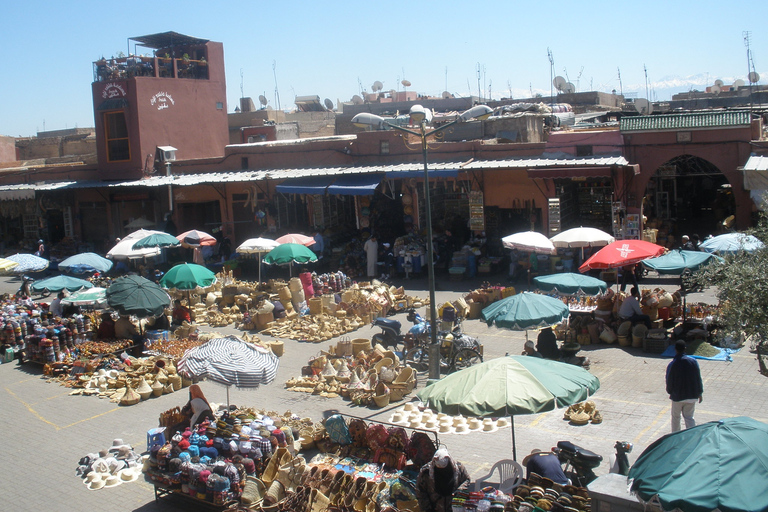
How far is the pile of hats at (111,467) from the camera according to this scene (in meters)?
10.2

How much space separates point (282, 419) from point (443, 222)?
16.1 m

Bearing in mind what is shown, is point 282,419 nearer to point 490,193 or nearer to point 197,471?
point 197,471

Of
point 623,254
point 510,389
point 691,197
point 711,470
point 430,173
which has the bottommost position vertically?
point 711,470

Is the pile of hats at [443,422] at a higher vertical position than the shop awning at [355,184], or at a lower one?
lower

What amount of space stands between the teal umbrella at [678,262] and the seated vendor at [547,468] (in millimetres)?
7935

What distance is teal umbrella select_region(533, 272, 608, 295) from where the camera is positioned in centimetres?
1463

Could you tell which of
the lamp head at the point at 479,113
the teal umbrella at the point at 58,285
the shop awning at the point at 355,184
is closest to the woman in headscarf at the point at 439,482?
the lamp head at the point at 479,113

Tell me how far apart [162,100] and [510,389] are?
Result: 2749 cm

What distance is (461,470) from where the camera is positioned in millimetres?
8164

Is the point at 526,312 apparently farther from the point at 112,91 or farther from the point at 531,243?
the point at 112,91

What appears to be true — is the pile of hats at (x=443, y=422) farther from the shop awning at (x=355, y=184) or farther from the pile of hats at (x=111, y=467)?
the shop awning at (x=355, y=184)

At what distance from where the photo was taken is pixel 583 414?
36.2 ft

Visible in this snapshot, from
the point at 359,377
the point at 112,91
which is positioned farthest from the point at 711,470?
the point at 112,91

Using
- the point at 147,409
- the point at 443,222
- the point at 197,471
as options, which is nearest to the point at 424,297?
the point at 443,222
